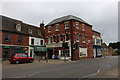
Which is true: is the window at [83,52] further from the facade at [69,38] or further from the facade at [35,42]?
the facade at [35,42]

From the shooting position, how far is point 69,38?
28.9 m

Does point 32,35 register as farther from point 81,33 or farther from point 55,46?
point 81,33

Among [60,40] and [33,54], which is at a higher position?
[60,40]

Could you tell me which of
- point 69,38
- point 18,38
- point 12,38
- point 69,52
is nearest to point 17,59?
point 12,38

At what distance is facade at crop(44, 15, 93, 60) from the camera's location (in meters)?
28.4

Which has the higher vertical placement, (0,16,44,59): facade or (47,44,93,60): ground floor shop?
(0,16,44,59): facade

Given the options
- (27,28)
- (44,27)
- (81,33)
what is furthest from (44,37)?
(81,33)

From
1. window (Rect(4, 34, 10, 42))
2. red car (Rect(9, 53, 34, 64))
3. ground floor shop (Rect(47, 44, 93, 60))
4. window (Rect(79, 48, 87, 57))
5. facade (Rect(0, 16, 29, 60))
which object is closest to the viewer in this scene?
red car (Rect(9, 53, 34, 64))

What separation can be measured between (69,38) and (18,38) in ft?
36.2

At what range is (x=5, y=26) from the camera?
25688 mm

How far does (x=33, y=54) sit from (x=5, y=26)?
9.31 m

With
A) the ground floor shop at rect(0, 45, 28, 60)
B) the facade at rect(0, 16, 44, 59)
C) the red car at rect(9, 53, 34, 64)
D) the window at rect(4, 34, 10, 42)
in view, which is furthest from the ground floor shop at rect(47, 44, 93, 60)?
the window at rect(4, 34, 10, 42)

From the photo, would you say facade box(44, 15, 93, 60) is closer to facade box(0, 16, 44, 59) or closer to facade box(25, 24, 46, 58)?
facade box(25, 24, 46, 58)

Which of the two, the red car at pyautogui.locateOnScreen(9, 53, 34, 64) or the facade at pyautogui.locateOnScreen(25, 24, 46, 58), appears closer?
the red car at pyautogui.locateOnScreen(9, 53, 34, 64)
